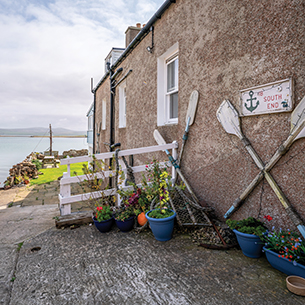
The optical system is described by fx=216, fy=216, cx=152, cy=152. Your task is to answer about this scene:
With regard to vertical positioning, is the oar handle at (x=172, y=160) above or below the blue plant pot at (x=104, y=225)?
above

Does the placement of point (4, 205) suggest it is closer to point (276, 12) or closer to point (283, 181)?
point (283, 181)

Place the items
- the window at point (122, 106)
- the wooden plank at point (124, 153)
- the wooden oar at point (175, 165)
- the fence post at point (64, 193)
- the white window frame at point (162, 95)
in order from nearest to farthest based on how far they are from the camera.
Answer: the wooden oar at point (175, 165)
the wooden plank at point (124, 153)
the fence post at point (64, 193)
the white window frame at point (162, 95)
the window at point (122, 106)

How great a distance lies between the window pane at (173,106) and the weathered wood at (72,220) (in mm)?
2719

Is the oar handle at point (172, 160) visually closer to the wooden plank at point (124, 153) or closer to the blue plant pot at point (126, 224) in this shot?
the wooden plank at point (124, 153)

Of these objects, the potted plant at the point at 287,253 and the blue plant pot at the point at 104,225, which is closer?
the potted plant at the point at 287,253

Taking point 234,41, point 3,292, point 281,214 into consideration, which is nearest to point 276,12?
point 234,41

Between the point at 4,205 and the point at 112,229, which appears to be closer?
the point at 112,229

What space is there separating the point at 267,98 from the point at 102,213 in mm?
2856

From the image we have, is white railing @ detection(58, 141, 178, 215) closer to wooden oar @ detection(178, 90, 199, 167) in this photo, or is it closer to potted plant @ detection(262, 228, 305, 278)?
wooden oar @ detection(178, 90, 199, 167)

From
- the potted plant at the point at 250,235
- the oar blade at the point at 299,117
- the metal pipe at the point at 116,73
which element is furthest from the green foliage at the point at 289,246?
the metal pipe at the point at 116,73

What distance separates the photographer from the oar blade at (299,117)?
213 cm

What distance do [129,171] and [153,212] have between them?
116cm

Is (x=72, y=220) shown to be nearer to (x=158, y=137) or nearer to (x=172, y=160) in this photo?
(x=172, y=160)

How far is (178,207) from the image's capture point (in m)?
3.37
